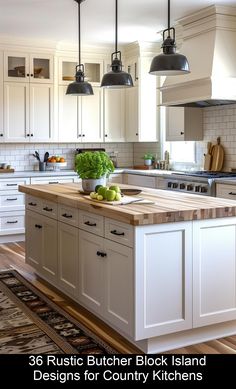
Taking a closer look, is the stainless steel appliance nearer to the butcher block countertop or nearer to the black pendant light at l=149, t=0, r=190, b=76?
the butcher block countertop

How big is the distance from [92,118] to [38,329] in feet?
14.4

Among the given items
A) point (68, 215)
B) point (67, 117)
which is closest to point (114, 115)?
point (67, 117)

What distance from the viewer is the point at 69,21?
6.00 m

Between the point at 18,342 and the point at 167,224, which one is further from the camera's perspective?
the point at 18,342

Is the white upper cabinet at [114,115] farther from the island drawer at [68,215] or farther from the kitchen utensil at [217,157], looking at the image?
the island drawer at [68,215]

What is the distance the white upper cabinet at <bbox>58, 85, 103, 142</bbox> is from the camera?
735 centimetres

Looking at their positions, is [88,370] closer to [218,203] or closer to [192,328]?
[192,328]

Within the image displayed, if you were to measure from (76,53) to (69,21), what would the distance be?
1.39 metres

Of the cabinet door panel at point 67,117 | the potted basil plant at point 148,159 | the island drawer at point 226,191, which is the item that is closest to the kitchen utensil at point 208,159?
the island drawer at point 226,191

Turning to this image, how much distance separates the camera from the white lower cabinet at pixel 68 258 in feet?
13.0

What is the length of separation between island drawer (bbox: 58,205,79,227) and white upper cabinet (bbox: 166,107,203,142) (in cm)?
270

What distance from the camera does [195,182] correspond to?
5.58m

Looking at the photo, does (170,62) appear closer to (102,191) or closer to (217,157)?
(102,191)

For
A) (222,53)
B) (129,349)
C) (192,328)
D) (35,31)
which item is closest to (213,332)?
(192,328)
